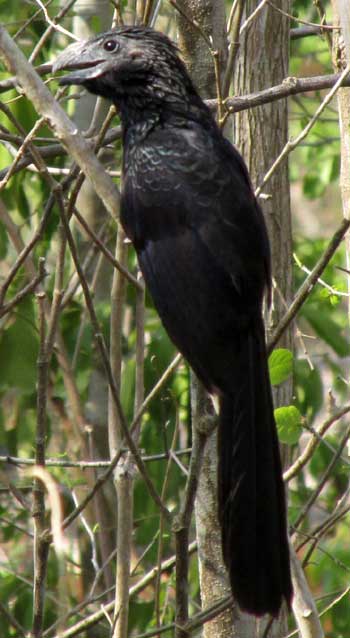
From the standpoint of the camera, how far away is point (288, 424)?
268cm

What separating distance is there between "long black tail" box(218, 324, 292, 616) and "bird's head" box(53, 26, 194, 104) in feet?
2.58

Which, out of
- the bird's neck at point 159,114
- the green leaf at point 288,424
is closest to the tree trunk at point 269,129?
the bird's neck at point 159,114

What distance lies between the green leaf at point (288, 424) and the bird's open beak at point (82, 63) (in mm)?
1084

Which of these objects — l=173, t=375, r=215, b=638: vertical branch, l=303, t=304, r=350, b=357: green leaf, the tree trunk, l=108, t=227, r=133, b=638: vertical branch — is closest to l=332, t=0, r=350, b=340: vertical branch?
the tree trunk

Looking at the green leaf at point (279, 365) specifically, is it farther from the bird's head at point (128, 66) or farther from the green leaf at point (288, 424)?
the bird's head at point (128, 66)

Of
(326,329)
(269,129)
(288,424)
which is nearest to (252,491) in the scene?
(288,424)

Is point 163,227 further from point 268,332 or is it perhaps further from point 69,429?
point 69,429

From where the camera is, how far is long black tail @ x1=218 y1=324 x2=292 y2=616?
2516 millimetres

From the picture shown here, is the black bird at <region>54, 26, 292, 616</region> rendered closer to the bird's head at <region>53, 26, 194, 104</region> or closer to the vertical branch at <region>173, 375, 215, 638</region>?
the bird's head at <region>53, 26, 194, 104</region>

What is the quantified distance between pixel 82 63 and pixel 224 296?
80cm

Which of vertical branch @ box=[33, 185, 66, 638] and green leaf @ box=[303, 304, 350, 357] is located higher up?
green leaf @ box=[303, 304, 350, 357]

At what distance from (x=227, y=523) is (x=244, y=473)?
5.1 inches

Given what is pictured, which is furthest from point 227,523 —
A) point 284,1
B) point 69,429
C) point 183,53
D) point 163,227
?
point 69,429

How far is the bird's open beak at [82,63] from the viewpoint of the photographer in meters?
2.92
